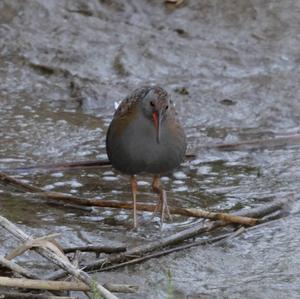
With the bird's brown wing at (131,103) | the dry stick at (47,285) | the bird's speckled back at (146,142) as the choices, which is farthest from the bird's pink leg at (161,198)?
the dry stick at (47,285)

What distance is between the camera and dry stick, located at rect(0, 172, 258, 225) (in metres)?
5.69

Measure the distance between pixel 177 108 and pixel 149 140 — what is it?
6.98ft

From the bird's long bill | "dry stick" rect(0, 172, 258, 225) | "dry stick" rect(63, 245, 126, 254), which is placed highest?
the bird's long bill

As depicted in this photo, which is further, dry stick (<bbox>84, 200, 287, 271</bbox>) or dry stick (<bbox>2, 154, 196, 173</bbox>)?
dry stick (<bbox>2, 154, 196, 173</bbox>)

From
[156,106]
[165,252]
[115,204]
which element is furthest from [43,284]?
[156,106]

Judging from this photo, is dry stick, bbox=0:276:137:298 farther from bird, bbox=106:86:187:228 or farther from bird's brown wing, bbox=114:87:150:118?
bird's brown wing, bbox=114:87:150:118

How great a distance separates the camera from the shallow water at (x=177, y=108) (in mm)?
5449

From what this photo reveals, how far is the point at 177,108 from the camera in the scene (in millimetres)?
8320

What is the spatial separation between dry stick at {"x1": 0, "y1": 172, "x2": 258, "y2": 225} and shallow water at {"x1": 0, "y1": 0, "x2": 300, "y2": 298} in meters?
0.06

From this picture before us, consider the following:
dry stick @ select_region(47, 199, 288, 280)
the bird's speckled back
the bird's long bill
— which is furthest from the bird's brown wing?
dry stick @ select_region(47, 199, 288, 280)

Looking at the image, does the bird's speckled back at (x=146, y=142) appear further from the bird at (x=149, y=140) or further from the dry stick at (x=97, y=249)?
the dry stick at (x=97, y=249)

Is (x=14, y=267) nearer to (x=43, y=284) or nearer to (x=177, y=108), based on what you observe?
(x=43, y=284)

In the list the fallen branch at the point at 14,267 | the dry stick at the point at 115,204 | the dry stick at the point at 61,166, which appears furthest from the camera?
the dry stick at the point at 61,166

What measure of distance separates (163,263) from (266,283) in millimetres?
575
